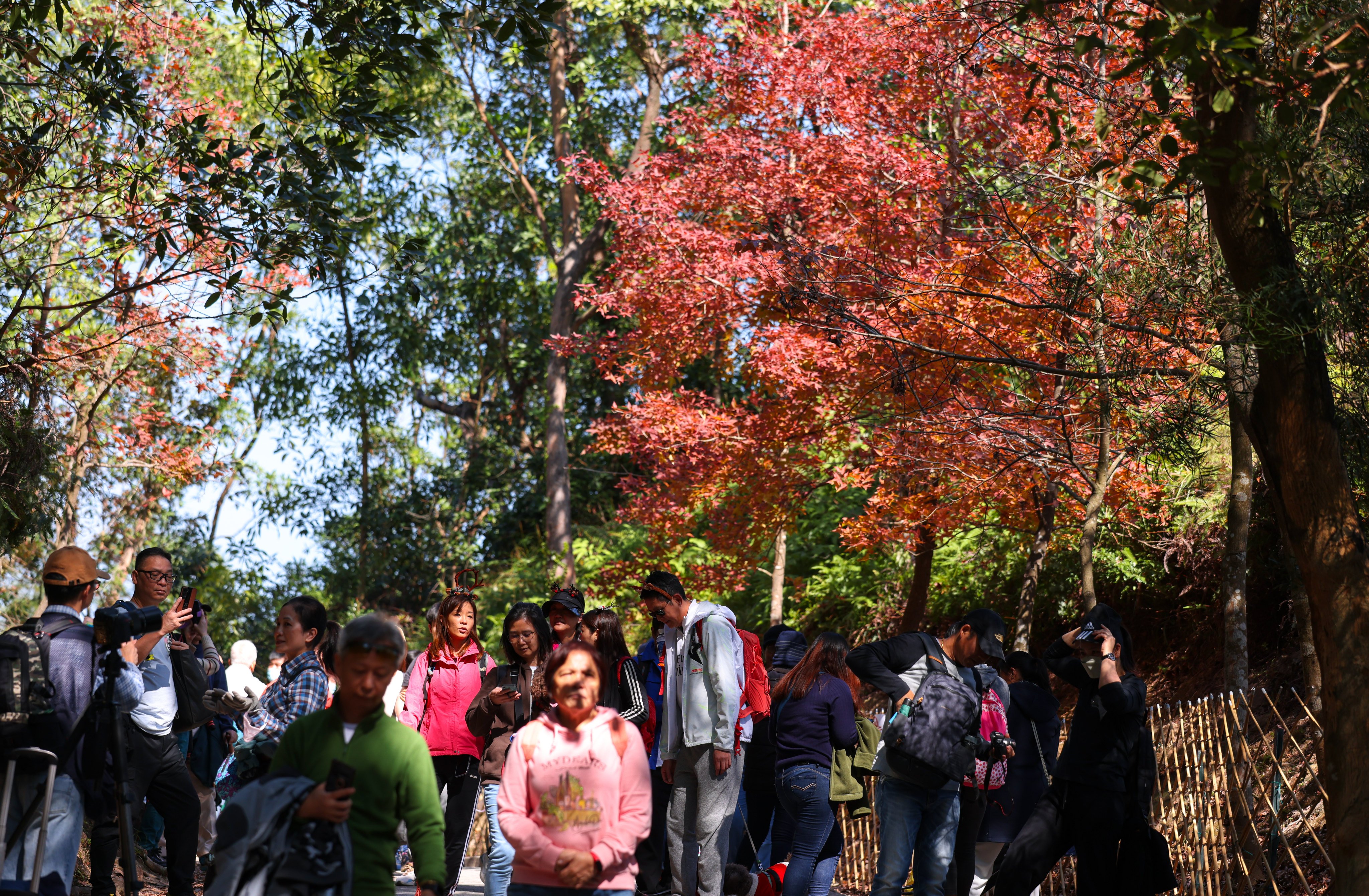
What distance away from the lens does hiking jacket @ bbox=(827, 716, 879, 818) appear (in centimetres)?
802

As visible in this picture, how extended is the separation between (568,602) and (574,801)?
3.55 m

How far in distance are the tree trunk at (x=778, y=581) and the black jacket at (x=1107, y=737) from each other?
867 cm

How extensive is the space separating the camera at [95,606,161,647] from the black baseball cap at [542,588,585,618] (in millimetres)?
2503

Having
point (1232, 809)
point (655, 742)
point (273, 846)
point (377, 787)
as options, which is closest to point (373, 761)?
point (377, 787)

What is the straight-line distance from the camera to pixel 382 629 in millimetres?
4133

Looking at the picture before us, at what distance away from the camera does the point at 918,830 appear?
699cm

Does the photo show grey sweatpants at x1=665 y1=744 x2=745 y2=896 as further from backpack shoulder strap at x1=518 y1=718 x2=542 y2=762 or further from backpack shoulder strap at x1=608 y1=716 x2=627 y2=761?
backpack shoulder strap at x1=518 y1=718 x2=542 y2=762

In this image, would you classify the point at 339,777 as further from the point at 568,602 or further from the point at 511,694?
the point at 568,602

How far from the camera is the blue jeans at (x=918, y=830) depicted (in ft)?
22.5

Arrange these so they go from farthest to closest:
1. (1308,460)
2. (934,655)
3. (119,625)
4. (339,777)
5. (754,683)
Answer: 1. (754,683)
2. (934,655)
3. (1308,460)
4. (119,625)
5. (339,777)

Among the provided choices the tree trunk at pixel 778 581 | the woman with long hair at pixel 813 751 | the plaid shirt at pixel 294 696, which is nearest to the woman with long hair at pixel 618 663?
the woman with long hair at pixel 813 751

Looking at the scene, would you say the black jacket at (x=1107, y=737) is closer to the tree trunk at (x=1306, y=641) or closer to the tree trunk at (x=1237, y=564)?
the tree trunk at (x=1306, y=641)

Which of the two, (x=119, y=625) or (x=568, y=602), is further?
(x=568, y=602)

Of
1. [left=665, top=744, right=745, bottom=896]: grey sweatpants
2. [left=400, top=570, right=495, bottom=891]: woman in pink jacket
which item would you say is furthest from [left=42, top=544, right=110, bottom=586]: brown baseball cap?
[left=665, top=744, right=745, bottom=896]: grey sweatpants
